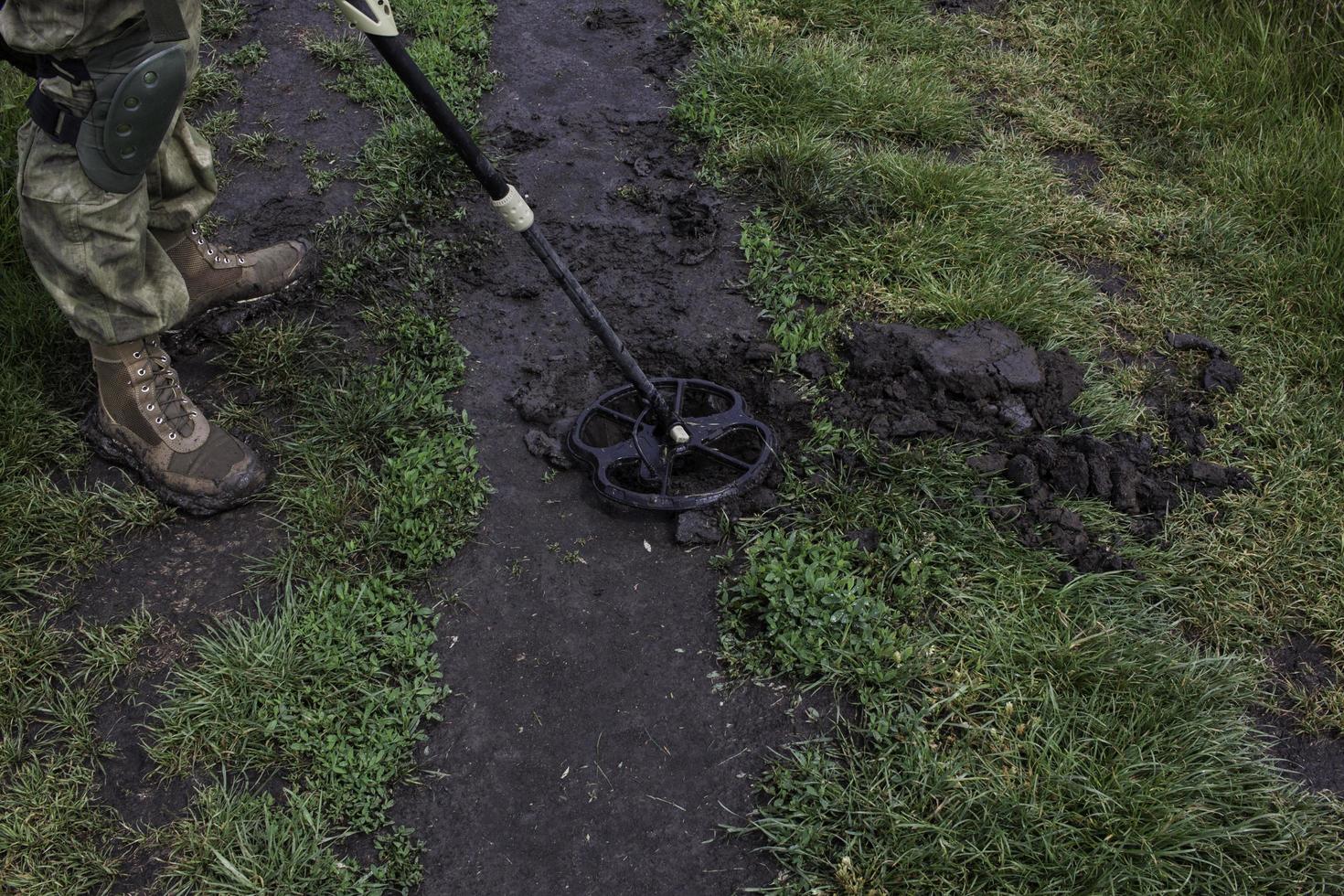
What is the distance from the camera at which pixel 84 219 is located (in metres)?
2.53

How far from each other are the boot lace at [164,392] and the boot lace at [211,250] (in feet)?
1.73

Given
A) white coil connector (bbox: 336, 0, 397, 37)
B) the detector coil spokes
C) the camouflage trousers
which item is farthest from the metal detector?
the camouflage trousers

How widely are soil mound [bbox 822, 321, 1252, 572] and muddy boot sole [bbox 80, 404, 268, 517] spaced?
74.3 inches

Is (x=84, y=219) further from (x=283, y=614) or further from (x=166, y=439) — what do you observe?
(x=283, y=614)

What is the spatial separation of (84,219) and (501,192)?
1.16m

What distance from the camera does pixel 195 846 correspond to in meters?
2.29

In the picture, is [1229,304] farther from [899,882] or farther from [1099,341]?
[899,882]

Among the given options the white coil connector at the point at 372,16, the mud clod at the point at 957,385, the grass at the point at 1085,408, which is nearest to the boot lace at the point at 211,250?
the white coil connector at the point at 372,16

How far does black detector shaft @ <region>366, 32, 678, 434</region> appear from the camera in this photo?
210cm

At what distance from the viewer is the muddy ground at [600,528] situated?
7.84 feet

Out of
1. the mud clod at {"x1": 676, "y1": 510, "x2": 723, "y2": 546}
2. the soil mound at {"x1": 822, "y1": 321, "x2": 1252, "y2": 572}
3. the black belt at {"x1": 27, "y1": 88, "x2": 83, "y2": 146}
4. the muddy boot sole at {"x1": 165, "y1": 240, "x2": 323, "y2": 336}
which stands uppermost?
the black belt at {"x1": 27, "y1": 88, "x2": 83, "y2": 146}

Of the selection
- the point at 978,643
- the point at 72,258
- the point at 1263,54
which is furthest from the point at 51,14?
the point at 1263,54

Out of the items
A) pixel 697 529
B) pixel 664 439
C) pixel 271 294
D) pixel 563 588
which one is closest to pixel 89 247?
pixel 271 294

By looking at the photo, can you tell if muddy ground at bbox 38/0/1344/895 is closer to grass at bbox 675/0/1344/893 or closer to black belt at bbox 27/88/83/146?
grass at bbox 675/0/1344/893
